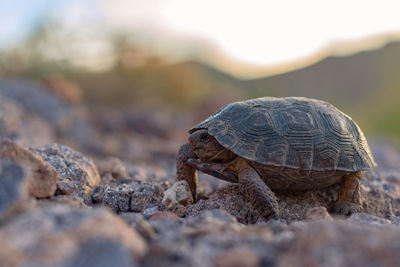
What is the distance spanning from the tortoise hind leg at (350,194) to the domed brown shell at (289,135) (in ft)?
0.67

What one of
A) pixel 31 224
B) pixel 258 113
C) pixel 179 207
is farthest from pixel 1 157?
pixel 258 113

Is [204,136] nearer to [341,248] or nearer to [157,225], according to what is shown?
[157,225]

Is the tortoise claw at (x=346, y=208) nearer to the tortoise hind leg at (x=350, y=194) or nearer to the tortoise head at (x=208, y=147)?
the tortoise hind leg at (x=350, y=194)

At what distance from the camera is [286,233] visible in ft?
7.31

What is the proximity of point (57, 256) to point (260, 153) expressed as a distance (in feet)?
6.89

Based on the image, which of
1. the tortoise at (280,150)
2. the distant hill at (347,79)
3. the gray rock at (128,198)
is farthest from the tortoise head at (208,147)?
the distant hill at (347,79)

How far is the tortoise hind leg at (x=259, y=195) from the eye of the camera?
A: 10.4 feet

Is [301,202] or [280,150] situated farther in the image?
[301,202]

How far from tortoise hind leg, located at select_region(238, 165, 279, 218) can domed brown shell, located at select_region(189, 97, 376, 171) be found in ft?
0.57

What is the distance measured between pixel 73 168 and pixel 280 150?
199 centimetres

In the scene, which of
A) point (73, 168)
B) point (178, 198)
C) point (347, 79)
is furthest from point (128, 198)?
point (347, 79)

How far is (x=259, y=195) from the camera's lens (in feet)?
10.5

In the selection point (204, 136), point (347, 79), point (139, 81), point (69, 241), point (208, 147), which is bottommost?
point (69, 241)

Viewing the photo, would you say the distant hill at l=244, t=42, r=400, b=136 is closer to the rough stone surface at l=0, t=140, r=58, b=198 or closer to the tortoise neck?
the tortoise neck
